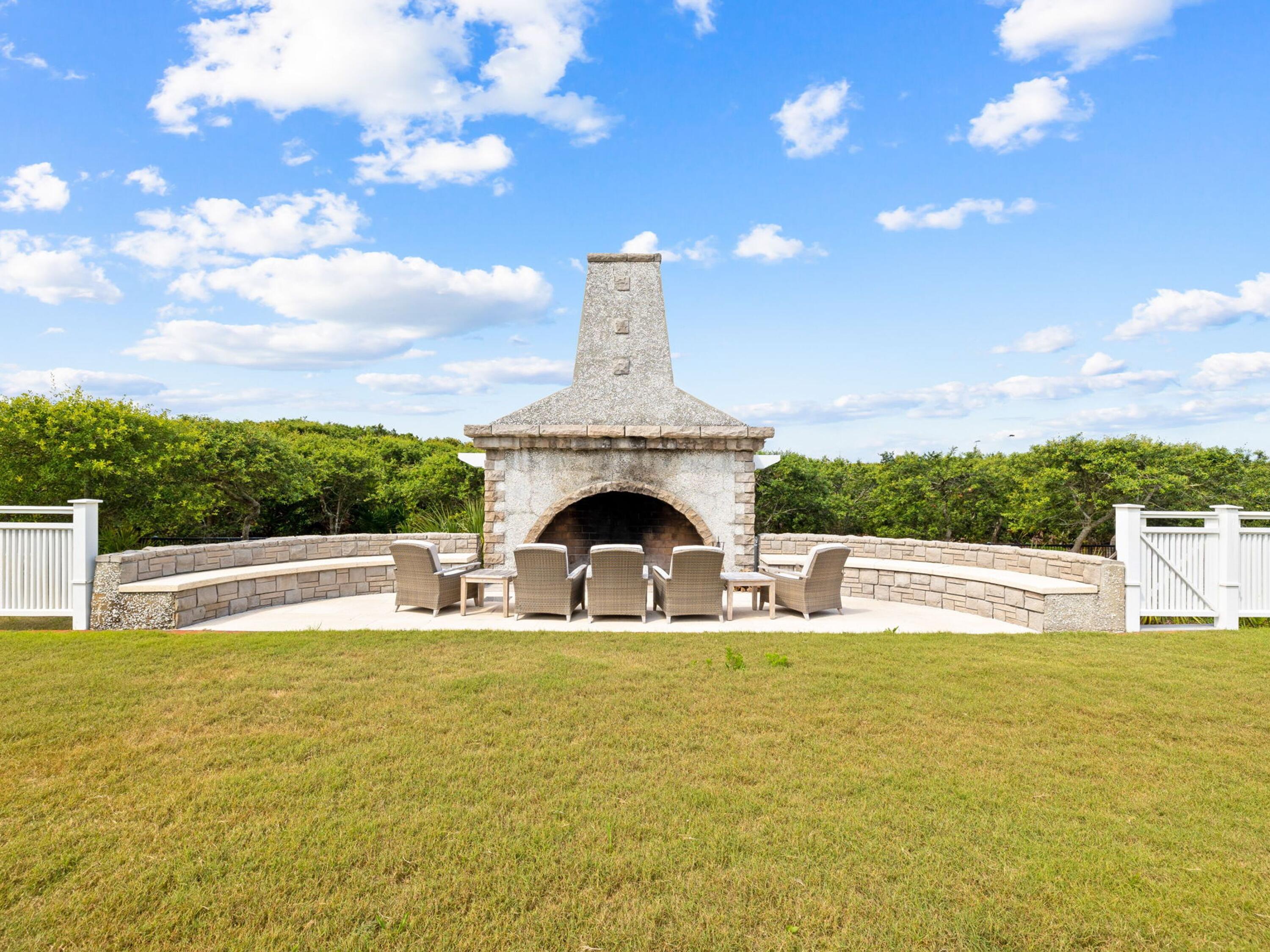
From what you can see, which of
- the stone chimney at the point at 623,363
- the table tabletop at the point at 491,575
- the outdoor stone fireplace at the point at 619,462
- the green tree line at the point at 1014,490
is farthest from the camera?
the green tree line at the point at 1014,490

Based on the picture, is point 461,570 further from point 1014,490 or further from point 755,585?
point 1014,490

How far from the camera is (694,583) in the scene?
823 cm

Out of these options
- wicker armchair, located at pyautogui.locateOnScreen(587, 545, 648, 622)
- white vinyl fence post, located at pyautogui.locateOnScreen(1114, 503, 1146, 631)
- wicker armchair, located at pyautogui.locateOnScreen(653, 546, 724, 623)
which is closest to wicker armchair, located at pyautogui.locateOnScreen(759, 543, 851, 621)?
wicker armchair, located at pyautogui.locateOnScreen(653, 546, 724, 623)

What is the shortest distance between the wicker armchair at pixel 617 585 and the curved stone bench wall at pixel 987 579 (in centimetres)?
356

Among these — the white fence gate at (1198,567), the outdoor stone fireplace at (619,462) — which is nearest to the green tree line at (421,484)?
the outdoor stone fireplace at (619,462)

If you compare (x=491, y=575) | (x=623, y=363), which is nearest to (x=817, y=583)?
(x=491, y=575)

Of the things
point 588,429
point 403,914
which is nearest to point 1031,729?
point 403,914

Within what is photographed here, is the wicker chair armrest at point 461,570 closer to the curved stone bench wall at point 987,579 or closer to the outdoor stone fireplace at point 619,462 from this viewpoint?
the outdoor stone fireplace at point 619,462

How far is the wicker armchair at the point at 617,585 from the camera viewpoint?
26.2 ft

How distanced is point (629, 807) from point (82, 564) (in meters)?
7.94

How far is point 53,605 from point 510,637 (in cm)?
572

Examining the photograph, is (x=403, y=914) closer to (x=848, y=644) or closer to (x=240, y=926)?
(x=240, y=926)

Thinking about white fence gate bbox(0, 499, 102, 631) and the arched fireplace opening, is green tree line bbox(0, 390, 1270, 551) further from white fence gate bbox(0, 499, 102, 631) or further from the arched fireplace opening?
white fence gate bbox(0, 499, 102, 631)

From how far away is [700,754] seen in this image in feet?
13.3
